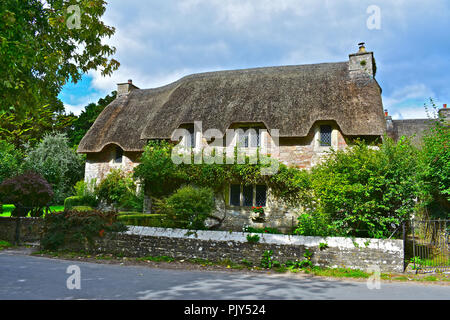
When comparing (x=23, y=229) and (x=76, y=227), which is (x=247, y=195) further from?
(x=23, y=229)

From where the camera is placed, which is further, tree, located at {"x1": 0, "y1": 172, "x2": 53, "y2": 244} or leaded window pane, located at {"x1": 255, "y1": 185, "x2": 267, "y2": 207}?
leaded window pane, located at {"x1": 255, "y1": 185, "x2": 267, "y2": 207}

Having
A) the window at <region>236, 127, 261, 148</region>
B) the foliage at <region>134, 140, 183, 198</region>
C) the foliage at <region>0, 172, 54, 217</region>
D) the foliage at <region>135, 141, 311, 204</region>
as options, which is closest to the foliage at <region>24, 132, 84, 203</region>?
the foliage at <region>134, 140, 183, 198</region>

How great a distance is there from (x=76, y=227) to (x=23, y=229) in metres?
3.28

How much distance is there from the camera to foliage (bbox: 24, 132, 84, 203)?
25.2 meters

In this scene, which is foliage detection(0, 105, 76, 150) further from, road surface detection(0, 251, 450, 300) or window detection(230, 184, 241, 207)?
road surface detection(0, 251, 450, 300)

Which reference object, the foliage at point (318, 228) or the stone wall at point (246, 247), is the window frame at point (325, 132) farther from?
the stone wall at point (246, 247)

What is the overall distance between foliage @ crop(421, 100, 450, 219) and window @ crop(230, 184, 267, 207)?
6.62 metres

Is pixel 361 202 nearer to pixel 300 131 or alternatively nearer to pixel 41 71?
pixel 300 131

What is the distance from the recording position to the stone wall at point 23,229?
470 inches

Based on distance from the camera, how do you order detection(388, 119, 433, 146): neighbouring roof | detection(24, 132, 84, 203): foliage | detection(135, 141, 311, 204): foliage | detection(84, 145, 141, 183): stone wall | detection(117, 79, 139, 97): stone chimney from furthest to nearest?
detection(24, 132, 84, 203): foliage → detection(388, 119, 433, 146): neighbouring roof → detection(117, 79, 139, 97): stone chimney → detection(84, 145, 141, 183): stone wall → detection(135, 141, 311, 204): foliage

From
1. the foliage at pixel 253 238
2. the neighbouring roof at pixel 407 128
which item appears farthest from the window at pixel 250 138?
the neighbouring roof at pixel 407 128

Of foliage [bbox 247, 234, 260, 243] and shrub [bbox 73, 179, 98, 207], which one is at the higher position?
shrub [bbox 73, 179, 98, 207]

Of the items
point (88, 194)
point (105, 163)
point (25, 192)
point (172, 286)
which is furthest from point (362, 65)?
point (88, 194)

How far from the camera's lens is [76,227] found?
1036 centimetres
